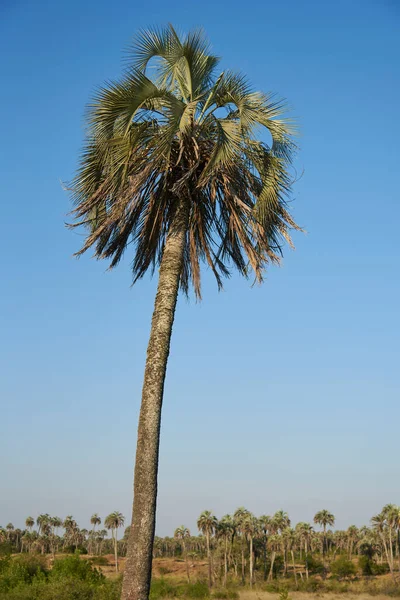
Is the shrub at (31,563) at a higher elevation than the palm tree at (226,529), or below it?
below

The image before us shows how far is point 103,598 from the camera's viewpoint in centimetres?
2672

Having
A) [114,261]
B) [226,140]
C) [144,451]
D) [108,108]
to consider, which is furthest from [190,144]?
[144,451]

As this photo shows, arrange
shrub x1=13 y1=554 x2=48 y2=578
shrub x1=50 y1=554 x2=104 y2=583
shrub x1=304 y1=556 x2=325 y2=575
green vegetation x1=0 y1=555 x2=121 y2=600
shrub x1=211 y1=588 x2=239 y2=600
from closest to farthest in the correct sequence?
green vegetation x1=0 y1=555 x2=121 y2=600, shrub x1=50 y1=554 x2=104 y2=583, shrub x1=13 y1=554 x2=48 y2=578, shrub x1=211 y1=588 x2=239 y2=600, shrub x1=304 y1=556 x2=325 y2=575

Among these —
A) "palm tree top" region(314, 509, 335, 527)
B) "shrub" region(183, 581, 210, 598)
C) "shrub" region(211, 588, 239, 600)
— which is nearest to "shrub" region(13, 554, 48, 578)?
"shrub" region(183, 581, 210, 598)

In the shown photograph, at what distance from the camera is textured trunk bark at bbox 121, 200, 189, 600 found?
929 centimetres

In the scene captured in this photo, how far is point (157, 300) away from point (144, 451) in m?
2.96

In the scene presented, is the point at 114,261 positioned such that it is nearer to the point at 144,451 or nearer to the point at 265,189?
the point at 265,189

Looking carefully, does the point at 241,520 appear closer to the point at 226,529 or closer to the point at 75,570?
the point at 226,529

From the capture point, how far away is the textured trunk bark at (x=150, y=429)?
9.29 metres

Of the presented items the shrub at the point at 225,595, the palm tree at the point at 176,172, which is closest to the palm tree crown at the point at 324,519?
the shrub at the point at 225,595

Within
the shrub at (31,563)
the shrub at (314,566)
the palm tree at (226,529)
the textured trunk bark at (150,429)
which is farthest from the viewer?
the shrub at (314,566)

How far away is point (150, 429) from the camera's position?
33.0 ft

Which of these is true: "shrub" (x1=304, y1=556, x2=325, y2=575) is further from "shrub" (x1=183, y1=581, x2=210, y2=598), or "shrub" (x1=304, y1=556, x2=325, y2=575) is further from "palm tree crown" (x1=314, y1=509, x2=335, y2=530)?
"shrub" (x1=183, y1=581, x2=210, y2=598)

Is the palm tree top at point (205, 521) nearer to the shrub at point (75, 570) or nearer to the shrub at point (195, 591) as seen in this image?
the shrub at point (195, 591)
